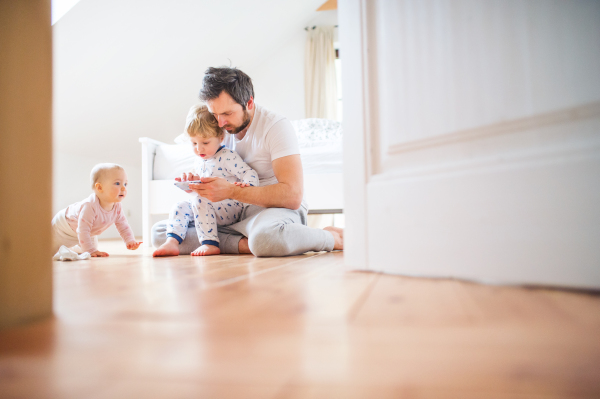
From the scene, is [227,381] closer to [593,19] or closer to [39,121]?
[39,121]

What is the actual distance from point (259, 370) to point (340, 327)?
132 millimetres

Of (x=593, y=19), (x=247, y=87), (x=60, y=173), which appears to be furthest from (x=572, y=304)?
(x=60, y=173)

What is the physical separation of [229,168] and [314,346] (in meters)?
1.30

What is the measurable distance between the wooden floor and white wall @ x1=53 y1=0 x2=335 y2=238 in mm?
2745

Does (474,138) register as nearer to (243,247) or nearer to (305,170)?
(243,247)

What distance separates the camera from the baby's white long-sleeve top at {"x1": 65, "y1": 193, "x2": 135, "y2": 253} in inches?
68.9

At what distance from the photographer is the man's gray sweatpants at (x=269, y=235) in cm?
134

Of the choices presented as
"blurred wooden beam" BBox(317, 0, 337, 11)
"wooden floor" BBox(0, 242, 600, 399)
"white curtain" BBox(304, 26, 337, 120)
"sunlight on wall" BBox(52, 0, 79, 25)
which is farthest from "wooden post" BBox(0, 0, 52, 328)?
"blurred wooden beam" BBox(317, 0, 337, 11)

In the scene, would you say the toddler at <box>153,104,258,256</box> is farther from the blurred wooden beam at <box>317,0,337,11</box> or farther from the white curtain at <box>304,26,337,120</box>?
the blurred wooden beam at <box>317,0,337,11</box>

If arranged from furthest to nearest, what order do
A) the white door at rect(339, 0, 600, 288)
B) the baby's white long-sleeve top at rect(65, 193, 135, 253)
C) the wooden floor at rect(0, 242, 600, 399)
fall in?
the baby's white long-sleeve top at rect(65, 193, 135, 253), the white door at rect(339, 0, 600, 288), the wooden floor at rect(0, 242, 600, 399)

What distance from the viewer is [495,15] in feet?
2.27

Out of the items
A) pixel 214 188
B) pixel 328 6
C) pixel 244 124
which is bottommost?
pixel 214 188

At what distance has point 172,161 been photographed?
2717 mm

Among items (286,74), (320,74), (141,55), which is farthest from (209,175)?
(286,74)
